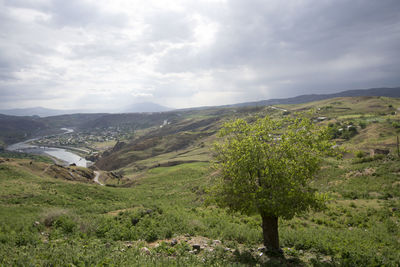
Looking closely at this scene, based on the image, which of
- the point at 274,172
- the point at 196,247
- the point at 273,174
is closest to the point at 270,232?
the point at 273,174

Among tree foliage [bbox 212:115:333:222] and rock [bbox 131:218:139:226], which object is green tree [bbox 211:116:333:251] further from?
rock [bbox 131:218:139:226]

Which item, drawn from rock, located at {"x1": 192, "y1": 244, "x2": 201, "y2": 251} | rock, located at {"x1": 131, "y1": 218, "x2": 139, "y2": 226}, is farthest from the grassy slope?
rock, located at {"x1": 192, "y1": 244, "x2": 201, "y2": 251}

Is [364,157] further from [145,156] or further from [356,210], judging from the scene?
[145,156]

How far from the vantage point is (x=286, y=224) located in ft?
55.2

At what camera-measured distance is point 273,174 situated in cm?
1084

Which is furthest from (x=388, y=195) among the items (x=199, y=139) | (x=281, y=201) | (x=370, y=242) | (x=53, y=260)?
(x=199, y=139)

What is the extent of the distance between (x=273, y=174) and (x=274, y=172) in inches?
8.2

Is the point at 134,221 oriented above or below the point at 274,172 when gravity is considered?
below

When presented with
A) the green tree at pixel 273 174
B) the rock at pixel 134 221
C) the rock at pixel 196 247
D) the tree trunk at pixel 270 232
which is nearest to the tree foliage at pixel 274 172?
the green tree at pixel 273 174

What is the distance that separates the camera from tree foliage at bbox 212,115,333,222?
34.1 feet

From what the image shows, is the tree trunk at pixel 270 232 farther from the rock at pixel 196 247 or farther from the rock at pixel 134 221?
the rock at pixel 134 221

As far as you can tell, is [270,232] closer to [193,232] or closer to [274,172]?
[274,172]

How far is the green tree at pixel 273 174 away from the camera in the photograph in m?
10.4

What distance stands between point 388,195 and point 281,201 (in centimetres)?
2058
